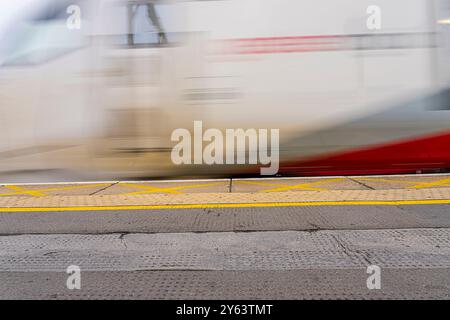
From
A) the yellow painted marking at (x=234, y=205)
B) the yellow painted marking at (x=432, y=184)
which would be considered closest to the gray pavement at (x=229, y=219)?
the yellow painted marking at (x=234, y=205)

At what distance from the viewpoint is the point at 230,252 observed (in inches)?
135

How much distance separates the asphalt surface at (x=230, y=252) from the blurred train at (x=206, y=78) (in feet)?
3.66

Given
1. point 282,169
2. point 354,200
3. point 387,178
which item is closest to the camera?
point 282,169

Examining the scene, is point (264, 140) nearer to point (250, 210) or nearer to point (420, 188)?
point (250, 210)

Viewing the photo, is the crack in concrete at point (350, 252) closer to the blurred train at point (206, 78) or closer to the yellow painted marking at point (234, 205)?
the blurred train at point (206, 78)

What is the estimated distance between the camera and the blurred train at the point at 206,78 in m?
1.77

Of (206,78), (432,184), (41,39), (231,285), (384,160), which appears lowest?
(231,285)

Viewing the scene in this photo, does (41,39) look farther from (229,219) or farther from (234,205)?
(234,205)

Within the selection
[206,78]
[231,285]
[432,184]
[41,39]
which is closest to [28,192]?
[231,285]

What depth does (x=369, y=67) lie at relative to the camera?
1913mm

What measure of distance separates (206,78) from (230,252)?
1.97 meters

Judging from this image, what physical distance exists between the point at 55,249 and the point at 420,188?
Result: 5.55m

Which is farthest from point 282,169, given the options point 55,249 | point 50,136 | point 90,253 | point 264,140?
point 55,249

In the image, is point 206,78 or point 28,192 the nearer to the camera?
point 206,78
